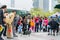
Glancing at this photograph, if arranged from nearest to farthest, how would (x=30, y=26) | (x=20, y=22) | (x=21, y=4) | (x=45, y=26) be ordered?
(x=20, y=22) → (x=30, y=26) → (x=45, y=26) → (x=21, y=4)

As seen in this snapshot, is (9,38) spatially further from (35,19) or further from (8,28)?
(35,19)

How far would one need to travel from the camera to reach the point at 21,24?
21.5 meters

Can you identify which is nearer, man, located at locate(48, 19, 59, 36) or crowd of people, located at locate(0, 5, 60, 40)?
crowd of people, located at locate(0, 5, 60, 40)

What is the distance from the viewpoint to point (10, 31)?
54.7ft

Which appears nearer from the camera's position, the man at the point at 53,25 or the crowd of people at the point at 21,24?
the crowd of people at the point at 21,24

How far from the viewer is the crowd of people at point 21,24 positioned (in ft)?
50.0

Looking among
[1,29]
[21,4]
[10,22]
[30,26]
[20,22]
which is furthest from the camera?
[21,4]

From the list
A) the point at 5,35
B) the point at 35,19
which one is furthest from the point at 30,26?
the point at 5,35

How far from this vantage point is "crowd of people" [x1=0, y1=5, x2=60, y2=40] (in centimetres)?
1525

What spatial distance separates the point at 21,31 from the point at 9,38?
476cm

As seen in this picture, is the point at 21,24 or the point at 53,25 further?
the point at 21,24

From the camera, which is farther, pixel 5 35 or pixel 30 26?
pixel 30 26

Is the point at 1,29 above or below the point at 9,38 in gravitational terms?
above

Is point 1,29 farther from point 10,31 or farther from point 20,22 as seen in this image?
point 20,22
